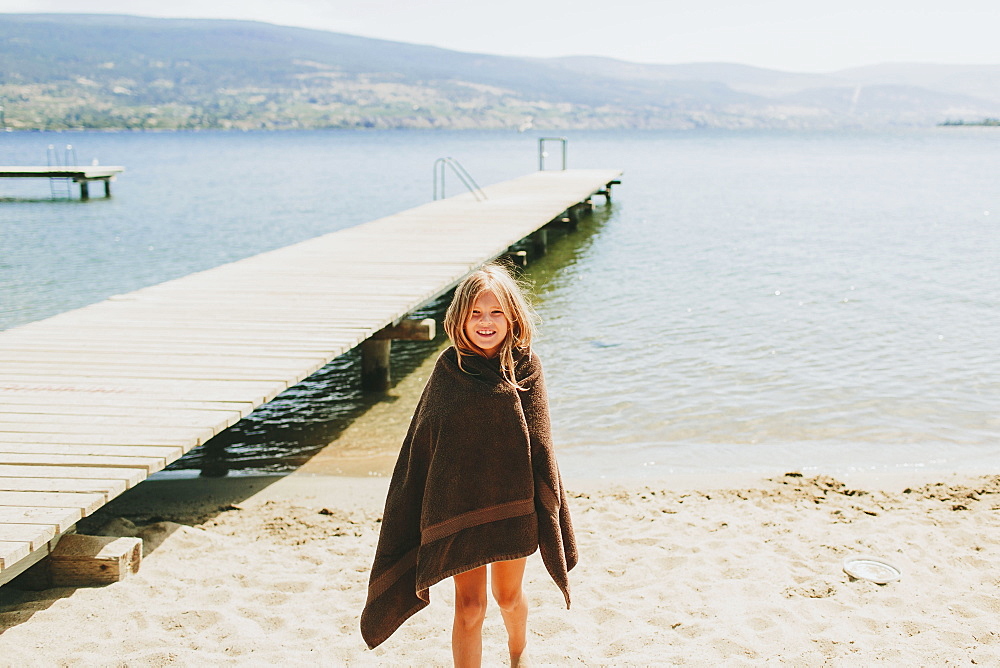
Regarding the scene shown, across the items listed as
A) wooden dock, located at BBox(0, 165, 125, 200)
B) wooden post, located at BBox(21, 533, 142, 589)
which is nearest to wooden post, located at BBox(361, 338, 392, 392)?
wooden post, located at BBox(21, 533, 142, 589)

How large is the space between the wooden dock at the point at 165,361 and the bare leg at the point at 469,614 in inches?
79.6

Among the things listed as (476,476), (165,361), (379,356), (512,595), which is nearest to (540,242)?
(379,356)

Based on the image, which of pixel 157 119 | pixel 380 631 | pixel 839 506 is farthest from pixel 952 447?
pixel 157 119

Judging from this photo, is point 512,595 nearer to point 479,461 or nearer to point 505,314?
point 479,461

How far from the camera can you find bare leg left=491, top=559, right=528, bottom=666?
306cm

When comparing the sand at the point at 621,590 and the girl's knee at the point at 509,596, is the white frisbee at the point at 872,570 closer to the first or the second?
the sand at the point at 621,590

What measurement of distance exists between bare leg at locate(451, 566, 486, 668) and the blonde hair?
68 centimetres

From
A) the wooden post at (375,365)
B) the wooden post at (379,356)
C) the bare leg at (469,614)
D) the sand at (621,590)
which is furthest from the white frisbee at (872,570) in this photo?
the wooden post at (375,365)

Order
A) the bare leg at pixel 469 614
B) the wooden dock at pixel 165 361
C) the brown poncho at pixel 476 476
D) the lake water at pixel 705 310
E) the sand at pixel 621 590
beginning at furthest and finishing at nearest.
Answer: the lake water at pixel 705 310, the wooden dock at pixel 165 361, the sand at pixel 621 590, the bare leg at pixel 469 614, the brown poncho at pixel 476 476

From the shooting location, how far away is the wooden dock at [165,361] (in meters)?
4.53

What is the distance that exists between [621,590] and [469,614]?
1.70m

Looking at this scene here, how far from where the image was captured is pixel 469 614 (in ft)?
9.99

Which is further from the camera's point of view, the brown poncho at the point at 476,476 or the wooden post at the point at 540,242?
the wooden post at the point at 540,242

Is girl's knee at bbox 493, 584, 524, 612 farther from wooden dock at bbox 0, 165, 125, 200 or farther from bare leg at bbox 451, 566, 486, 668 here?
wooden dock at bbox 0, 165, 125, 200
